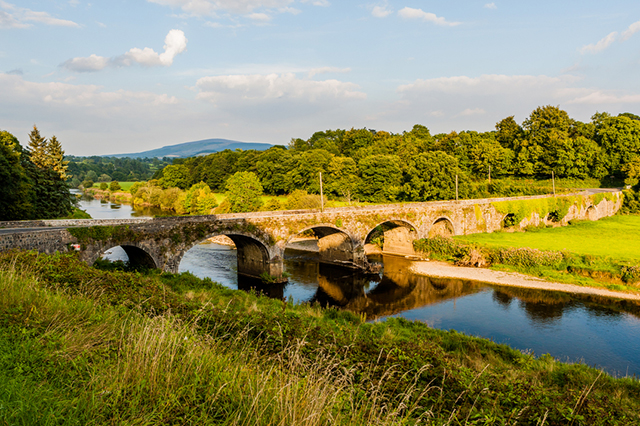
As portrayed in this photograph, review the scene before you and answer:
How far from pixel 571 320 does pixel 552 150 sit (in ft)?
199

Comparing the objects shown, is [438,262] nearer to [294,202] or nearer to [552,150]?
[294,202]

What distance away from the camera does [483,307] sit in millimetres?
27781

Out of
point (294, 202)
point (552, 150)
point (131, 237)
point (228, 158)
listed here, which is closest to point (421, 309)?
point (131, 237)

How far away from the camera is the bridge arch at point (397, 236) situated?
44.1m

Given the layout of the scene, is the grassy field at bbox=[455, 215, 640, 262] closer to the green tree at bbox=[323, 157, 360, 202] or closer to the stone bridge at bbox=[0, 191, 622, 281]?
the stone bridge at bbox=[0, 191, 622, 281]

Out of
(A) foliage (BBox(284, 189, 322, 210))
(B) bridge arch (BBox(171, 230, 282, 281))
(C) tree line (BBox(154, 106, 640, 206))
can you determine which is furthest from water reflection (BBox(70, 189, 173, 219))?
(B) bridge arch (BBox(171, 230, 282, 281))

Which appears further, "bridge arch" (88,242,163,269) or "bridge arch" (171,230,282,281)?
"bridge arch" (171,230,282,281)

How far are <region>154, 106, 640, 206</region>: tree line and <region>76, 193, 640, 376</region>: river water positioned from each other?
32425 mm

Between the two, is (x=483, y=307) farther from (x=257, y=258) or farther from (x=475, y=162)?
(x=475, y=162)

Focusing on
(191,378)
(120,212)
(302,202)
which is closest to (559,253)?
(302,202)

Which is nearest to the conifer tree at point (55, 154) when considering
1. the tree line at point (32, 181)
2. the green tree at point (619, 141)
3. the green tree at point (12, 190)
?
the tree line at point (32, 181)

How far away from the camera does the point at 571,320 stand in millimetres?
25047

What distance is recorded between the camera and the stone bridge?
956 inches

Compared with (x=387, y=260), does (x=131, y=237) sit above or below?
above
